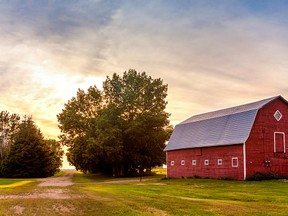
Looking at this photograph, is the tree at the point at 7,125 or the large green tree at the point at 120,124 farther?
the tree at the point at 7,125

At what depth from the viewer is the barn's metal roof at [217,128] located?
136 feet

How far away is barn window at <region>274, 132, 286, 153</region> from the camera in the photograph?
42.5 m

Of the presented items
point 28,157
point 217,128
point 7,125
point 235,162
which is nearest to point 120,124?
point 28,157

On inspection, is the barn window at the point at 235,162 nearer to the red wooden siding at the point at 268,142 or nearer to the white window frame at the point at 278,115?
the red wooden siding at the point at 268,142

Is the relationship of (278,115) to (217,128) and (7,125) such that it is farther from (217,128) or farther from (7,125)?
(7,125)

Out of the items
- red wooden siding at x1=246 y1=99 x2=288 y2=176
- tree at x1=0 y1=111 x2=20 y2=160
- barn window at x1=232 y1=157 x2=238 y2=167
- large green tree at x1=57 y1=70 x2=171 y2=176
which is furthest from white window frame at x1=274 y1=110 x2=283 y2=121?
tree at x1=0 y1=111 x2=20 y2=160

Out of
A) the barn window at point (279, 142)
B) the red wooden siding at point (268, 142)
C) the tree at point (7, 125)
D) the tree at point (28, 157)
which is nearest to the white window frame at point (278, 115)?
the red wooden siding at point (268, 142)

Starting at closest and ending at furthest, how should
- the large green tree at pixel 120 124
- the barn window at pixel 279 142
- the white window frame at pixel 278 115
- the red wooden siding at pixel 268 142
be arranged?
the red wooden siding at pixel 268 142
the barn window at pixel 279 142
the white window frame at pixel 278 115
the large green tree at pixel 120 124

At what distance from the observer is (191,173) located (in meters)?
48.4

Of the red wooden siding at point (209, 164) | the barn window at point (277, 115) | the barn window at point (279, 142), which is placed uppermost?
the barn window at point (277, 115)

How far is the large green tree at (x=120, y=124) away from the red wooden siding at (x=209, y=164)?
31.2 feet

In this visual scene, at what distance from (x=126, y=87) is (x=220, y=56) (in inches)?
1257

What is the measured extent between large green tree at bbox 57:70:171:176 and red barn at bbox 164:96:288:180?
14.7 m

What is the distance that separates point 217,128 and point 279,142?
672 centimetres
